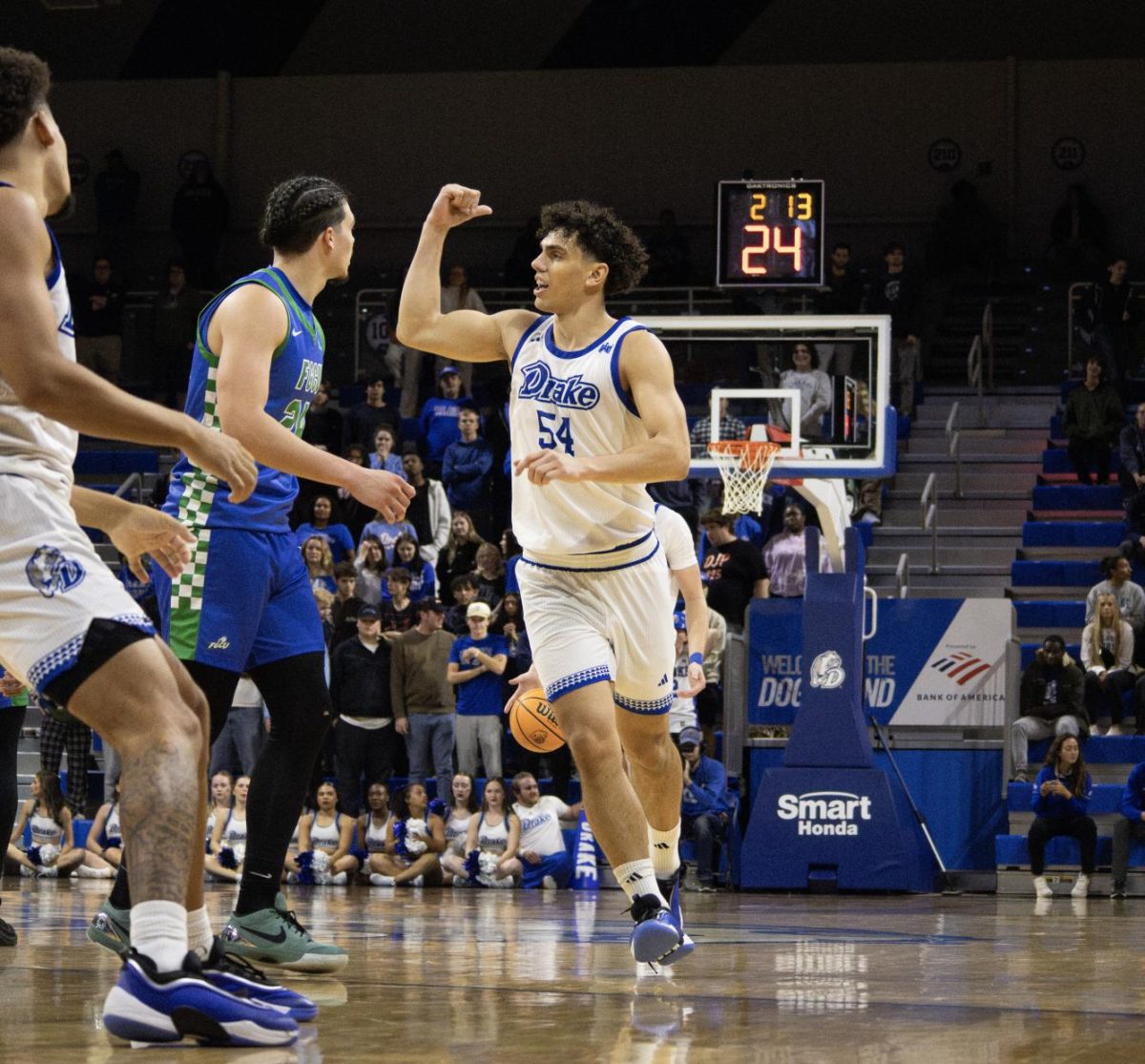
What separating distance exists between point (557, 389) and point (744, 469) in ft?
24.4

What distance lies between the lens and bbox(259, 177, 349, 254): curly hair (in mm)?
5828

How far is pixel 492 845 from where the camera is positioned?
45.6 ft

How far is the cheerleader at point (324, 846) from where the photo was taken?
45.7 ft

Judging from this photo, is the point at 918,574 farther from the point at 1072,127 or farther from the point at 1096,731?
the point at 1072,127

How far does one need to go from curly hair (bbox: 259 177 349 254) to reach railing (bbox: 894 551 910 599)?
37.7ft

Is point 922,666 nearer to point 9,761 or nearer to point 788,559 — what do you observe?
point 788,559

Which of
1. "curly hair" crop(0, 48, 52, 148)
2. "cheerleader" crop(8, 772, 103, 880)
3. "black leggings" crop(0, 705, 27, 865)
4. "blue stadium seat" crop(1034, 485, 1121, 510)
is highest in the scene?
"blue stadium seat" crop(1034, 485, 1121, 510)

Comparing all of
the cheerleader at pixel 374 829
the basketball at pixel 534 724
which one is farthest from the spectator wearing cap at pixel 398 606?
the basketball at pixel 534 724

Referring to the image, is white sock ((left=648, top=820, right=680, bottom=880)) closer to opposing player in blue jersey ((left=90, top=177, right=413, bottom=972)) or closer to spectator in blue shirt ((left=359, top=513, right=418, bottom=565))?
opposing player in blue jersey ((left=90, top=177, right=413, bottom=972))

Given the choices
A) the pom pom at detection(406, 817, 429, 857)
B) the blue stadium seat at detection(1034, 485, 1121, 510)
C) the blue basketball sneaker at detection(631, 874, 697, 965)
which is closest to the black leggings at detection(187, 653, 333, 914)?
the blue basketball sneaker at detection(631, 874, 697, 965)

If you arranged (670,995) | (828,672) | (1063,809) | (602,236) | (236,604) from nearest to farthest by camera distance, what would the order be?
(670,995) → (236,604) → (602,236) → (828,672) → (1063,809)

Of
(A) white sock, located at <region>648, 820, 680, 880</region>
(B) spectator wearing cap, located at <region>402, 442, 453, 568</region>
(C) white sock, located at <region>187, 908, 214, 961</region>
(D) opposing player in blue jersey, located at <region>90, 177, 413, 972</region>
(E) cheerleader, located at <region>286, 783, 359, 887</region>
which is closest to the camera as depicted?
(C) white sock, located at <region>187, 908, 214, 961</region>

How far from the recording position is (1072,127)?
83.0 ft

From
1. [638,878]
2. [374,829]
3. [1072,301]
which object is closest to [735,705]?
[374,829]
